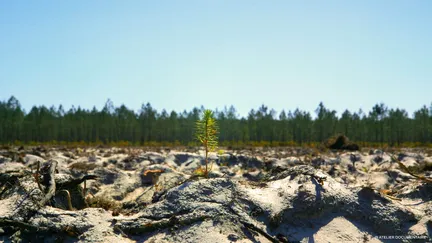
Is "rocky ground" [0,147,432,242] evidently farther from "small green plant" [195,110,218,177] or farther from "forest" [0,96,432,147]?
"forest" [0,96,432,147]

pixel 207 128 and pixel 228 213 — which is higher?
pixel 207 128

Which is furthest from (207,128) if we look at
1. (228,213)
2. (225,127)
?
(225,127)

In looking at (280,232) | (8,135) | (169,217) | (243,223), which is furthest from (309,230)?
(8,135)

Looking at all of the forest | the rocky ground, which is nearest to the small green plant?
the rocky ground

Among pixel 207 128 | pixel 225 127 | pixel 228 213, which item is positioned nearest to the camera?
pixel 228 213

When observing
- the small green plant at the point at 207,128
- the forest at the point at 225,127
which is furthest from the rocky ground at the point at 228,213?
the forest at the point at 225,127

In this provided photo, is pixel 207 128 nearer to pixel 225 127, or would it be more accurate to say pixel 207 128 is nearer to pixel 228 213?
pixel 228 213

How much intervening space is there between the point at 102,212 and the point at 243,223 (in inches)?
53.8

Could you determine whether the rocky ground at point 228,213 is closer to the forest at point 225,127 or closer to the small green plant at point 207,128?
the small green plant at point 207,128

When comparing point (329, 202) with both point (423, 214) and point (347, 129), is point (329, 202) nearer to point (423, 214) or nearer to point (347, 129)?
point (423, 214)

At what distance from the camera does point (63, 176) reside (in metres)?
4.18

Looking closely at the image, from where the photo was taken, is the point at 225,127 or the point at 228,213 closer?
the point at 228,213

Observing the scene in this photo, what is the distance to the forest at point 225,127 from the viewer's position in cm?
6284

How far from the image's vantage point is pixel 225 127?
7312 centimetres
